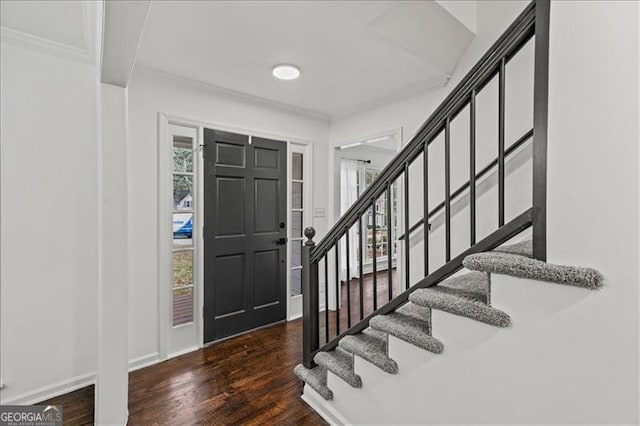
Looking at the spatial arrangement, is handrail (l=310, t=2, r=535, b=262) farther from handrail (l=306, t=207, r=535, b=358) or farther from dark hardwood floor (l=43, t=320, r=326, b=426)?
dark hardwood floor (l=43, t=320, r=326, b=426)

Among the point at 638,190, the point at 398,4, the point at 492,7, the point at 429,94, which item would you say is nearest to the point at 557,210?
the point at 638,190

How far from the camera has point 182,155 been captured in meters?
2.92

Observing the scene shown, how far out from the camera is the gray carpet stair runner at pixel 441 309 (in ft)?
3.37

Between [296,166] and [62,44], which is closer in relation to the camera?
[62,44]

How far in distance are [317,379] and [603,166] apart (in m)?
1.93

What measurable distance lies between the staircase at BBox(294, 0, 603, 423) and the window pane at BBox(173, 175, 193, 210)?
1336mm

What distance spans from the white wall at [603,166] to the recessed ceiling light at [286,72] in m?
1.97

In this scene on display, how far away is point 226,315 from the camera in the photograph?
3166 millimetres

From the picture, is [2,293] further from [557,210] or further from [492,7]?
[492,7]

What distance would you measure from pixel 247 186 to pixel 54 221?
159 cm

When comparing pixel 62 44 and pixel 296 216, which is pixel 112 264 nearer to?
pixel 62 44

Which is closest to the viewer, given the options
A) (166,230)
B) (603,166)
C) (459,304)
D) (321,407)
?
(603,166)

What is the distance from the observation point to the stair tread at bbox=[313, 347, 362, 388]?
1.80m

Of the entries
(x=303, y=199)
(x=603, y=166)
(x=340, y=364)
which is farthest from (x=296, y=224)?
(x=603, y=166)
